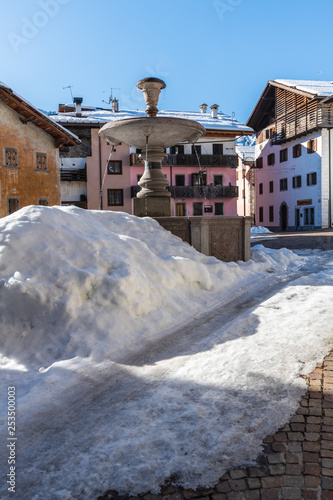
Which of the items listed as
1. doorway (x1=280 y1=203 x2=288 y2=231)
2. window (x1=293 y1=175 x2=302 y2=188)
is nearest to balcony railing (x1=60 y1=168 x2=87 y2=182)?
window (x1=293 y1=175 x2=302 y2=188)

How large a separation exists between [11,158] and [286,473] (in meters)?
24.1

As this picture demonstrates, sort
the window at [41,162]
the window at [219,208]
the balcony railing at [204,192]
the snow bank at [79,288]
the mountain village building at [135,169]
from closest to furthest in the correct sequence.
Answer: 1. the snow bank at [79,288]
2. the window at [41,162]
3. the mountain village building at [135,169]
4. the balcony railing at [204,192]
5. the window at [219,208]

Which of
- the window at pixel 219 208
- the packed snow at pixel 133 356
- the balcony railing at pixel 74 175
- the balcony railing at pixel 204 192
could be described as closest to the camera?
the packed snow at pixel 133 356

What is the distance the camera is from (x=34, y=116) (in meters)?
23.4

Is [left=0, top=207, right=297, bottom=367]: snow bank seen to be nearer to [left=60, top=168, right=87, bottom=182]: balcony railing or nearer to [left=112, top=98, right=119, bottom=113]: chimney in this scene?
[left=60, top=168, right=87, bottom=182]: balcony railing

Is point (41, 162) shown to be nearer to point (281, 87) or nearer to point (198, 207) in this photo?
point (198, 207)

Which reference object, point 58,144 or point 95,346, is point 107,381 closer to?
point 95,346

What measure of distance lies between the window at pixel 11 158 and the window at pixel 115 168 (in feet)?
42.0

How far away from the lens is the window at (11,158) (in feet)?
75.1

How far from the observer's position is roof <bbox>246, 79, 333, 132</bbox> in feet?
110

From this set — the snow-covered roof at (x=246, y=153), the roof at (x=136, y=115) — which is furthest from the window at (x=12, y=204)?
the snow-covered roof at (x=246, y=153)

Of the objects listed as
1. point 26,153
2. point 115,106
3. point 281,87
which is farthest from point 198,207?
point 26,153

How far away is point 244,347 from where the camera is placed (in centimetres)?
414

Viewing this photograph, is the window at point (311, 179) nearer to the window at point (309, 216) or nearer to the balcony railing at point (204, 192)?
the window at point (309, 216)
